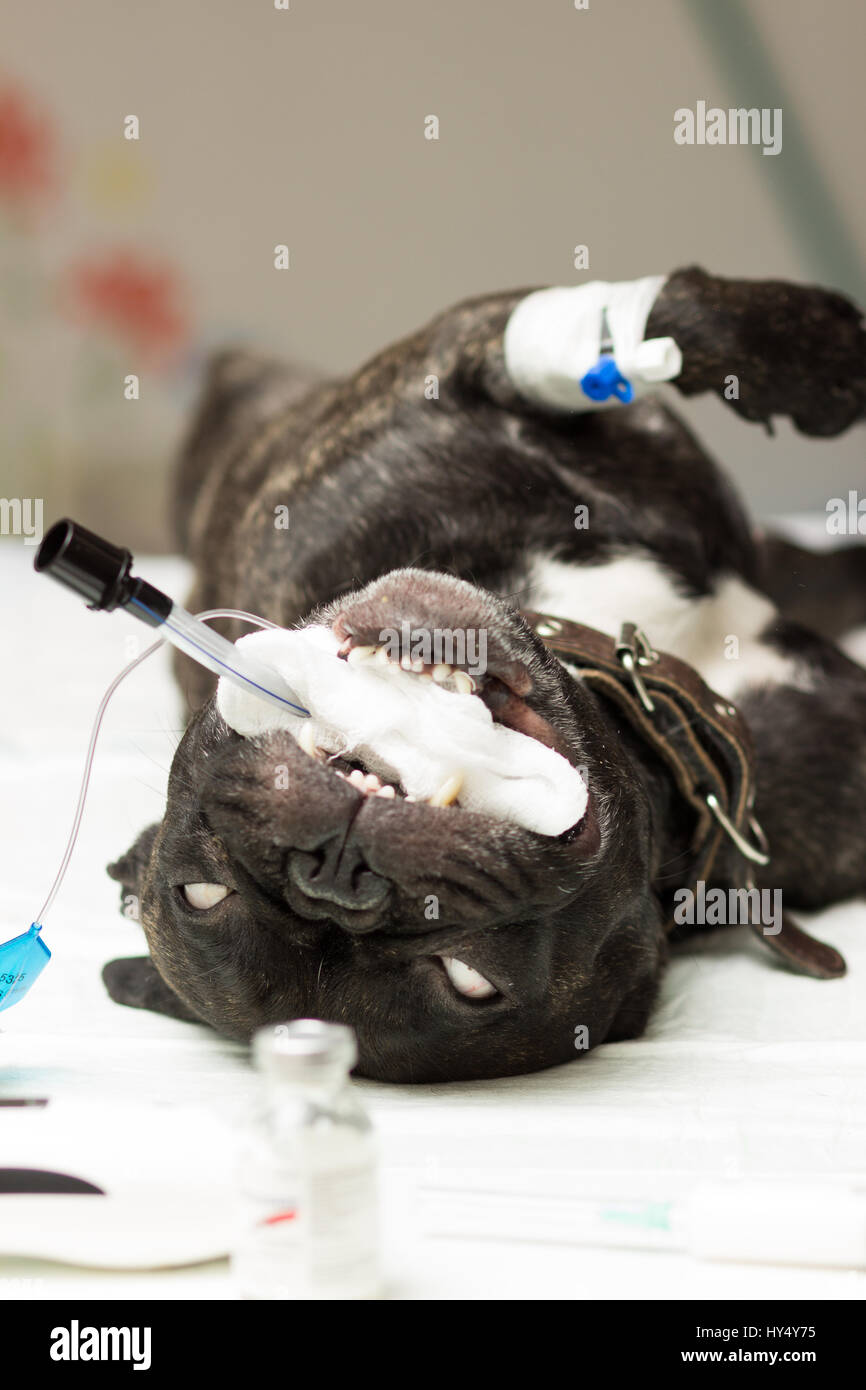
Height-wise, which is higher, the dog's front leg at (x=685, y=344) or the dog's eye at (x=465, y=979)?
the dog's front leg at (x=685, y=344)

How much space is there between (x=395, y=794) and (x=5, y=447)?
4.73m

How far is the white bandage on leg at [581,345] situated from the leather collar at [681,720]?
0.60 m

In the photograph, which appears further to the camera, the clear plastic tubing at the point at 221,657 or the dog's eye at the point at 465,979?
the dog's eye at the point at 465,979

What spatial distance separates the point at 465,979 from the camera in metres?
2.04

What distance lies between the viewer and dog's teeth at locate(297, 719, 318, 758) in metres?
1.96

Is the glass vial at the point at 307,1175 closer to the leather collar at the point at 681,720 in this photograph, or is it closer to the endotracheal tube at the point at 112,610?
the endotracheal tube at the point at 112,610

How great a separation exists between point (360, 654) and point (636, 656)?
69cm

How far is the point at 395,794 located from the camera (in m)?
1.94

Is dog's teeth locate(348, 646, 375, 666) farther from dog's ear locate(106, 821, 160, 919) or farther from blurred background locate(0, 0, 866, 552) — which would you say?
blurred background locate(0, 0, 866, 552)

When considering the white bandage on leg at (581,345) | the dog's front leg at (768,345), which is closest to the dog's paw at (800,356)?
the dog's front leg at (768,345)

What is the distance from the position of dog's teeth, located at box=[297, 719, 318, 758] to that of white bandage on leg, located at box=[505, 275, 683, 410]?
123 centimetres

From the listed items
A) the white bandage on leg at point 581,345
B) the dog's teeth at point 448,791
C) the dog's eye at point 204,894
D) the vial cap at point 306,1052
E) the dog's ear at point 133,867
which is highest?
the white bandage on leg at point 581,345

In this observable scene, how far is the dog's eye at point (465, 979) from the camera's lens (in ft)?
6.67
